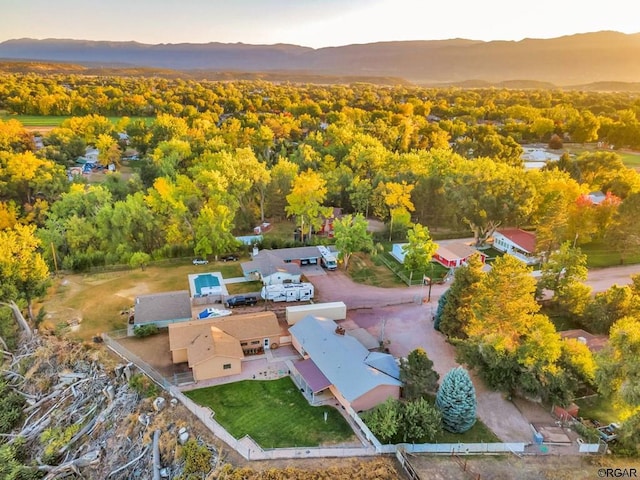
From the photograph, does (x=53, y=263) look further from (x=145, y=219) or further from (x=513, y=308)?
(x=513, y=308)

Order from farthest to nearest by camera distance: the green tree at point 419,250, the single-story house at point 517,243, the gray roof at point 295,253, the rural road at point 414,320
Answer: the single-story house at point 517,243 < the gray roof at point 295,253 < the green tree at point 419,250 < the rural road at point 414,320

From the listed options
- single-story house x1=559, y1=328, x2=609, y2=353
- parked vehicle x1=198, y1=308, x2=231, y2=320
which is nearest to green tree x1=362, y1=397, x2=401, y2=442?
parked vehicle x1=198, y1=308, x2=231, y2=320

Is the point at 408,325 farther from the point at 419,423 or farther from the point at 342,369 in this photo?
the point at 419,423

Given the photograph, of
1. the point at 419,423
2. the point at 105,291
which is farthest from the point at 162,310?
the point at 419,423

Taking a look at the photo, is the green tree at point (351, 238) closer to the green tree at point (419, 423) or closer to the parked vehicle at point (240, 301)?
the parked vehicle at point (240, 301)

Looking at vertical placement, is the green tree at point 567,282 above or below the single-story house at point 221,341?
above

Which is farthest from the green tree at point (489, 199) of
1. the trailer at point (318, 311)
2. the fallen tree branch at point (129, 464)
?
the fallen tree branch at point (129, 464)

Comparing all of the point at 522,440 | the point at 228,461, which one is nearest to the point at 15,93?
the point at 228,461
